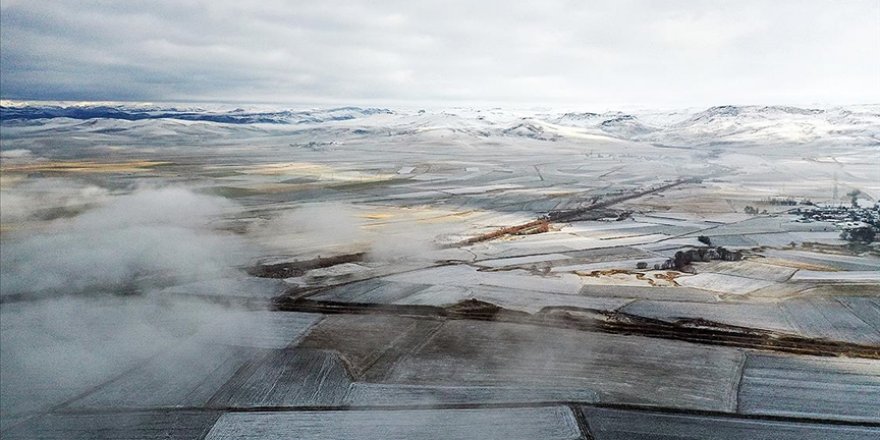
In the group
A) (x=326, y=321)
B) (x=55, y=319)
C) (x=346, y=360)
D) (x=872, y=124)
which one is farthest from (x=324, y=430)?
(x=872, y=124)

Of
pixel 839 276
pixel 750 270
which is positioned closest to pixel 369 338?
pixel 750 270

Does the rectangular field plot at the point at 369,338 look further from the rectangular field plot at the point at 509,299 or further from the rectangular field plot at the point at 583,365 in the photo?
the rectangular field plot at the point at 509,299

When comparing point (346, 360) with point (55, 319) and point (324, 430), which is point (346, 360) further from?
point (55, 319)

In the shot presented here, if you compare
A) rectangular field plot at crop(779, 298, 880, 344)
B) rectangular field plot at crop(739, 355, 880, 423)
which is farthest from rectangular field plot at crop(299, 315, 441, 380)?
rectangular field plot at crop(779, 298, 880, 344)

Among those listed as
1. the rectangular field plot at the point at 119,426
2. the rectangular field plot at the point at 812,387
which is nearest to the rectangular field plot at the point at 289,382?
the rectangular field plot at the point at 119,426

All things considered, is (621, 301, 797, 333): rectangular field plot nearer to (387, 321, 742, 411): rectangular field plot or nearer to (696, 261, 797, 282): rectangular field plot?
(387, 321, 742, 411): rectangular field plot
